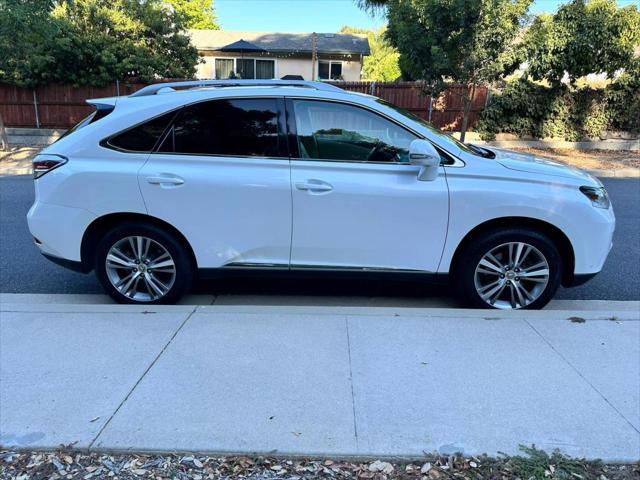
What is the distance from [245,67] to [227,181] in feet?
81.2

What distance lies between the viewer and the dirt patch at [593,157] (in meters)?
14.5

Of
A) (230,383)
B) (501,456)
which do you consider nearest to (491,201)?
(501,456)

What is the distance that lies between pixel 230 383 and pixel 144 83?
17.5m

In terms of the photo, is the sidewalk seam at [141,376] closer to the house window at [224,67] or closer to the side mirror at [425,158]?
the side mirror at [425,158]

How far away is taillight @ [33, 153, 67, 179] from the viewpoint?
4297 mm

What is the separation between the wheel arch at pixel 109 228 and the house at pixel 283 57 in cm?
2323

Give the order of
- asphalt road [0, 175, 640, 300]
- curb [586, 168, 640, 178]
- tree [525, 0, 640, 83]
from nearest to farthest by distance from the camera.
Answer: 1. asphalt road [0, 175, 640, 300]
2. curb [586, 168, 640, 178]
3. tree [525, 0, 640, 83]

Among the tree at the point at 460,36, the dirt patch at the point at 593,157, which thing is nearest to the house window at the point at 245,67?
the tree at the point at 460,36

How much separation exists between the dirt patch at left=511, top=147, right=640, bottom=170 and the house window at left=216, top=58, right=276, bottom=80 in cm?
1503

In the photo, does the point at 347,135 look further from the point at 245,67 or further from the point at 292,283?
the point at 245,67

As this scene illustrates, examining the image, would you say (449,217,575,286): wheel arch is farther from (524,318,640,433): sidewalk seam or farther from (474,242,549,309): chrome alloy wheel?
(524,318,640,433): sidewalk seam

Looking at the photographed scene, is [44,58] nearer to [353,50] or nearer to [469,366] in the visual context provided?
[353,50]

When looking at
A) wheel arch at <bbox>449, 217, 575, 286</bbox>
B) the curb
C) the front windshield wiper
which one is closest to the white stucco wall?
the curb

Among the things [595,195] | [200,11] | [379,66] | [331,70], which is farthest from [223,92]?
[379,66]
